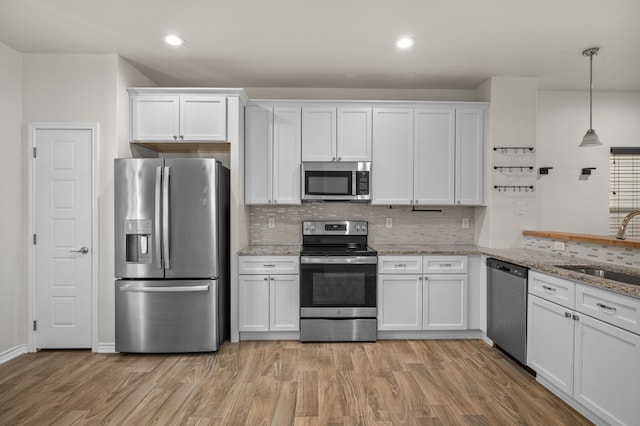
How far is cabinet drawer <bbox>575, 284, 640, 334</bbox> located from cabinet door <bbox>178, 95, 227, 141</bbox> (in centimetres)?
324

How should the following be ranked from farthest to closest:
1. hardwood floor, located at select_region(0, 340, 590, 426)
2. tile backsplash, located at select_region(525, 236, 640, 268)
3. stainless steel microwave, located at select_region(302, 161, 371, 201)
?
stainless steel microwave, located at select_region(302, 161, 371, 201), tile backsplash, located at select_region(525, 236, 640, 268), hardwood floor, located at select_region(0, 340, 590, 426)

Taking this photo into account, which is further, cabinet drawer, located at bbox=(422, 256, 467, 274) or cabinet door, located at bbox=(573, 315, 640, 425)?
cabinet drawer, located at bbox=(422, 256, 467, 274)

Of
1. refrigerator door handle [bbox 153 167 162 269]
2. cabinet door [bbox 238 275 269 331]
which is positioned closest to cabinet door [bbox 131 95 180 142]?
refrigerator door handle [bbox 153 167 162 269]

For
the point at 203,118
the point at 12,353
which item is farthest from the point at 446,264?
the point at 12,353

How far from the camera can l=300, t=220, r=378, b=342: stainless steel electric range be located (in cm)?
352

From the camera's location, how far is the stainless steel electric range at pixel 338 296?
3.52 m

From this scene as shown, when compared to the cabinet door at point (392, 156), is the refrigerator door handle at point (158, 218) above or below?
below

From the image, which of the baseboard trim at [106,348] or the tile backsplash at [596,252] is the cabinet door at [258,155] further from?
the tile backsplash at [596,252]

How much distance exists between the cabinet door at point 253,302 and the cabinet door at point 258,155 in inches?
34.2

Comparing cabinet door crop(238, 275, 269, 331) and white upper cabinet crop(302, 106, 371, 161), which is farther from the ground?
white upper cabinet crop(302, 106, 371, 161)

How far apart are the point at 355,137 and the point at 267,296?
1.96 metres

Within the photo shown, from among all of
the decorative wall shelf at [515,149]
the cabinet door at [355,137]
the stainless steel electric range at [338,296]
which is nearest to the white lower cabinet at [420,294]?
the stainless steel electric range at [338,296]

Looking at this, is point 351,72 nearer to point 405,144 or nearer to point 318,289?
point 405,144

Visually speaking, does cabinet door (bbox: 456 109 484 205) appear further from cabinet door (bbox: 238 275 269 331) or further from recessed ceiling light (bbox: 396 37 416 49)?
cabinet door (bbox: 238 275 269 331)
